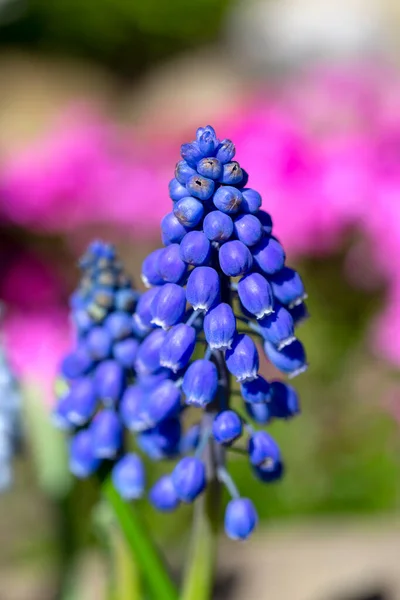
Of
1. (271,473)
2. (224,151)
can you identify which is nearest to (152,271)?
(224,151)

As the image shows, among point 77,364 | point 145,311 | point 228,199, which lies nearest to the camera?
point 228,199

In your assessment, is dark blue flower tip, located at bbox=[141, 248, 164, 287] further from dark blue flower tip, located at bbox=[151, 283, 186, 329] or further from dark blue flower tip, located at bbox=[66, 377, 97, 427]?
dark blue flower tip, located at bbox=[66, 377, 97, 427]

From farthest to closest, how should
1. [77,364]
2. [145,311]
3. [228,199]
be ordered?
[77,364], [145,311], [228,199]

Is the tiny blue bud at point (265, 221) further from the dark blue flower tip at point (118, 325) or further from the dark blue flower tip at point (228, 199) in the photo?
the dark blue flower tip at point (118, 325)

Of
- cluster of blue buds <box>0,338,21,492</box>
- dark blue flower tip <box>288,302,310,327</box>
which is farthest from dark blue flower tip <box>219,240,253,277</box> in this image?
cluster of blue buds <box>0,338,21,492</box>

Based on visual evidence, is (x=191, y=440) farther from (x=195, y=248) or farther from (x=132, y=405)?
(x=195, y=248)

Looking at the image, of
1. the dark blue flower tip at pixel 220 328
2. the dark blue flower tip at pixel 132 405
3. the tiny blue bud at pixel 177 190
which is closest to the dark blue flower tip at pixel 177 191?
the tiny blue bud at pixel 177 190
